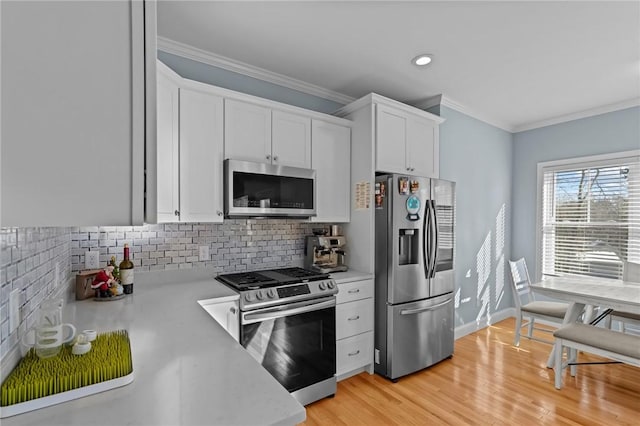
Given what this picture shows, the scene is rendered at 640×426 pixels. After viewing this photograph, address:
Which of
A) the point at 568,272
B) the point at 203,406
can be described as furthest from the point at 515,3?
the point at 568,272

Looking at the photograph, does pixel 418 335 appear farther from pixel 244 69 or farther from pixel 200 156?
pixel 244 69

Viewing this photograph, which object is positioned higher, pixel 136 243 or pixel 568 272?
pixel 136 243

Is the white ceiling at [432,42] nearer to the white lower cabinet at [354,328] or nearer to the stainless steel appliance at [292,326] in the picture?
the stainless steel appliance at [292,326]

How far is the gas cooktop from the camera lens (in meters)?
2.20

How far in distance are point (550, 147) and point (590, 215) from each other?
965 mm

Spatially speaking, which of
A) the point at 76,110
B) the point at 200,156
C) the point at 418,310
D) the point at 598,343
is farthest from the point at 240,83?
the point at 598,343

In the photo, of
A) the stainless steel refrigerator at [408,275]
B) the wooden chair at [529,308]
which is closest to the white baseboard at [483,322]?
the wooden chair at [529,308]

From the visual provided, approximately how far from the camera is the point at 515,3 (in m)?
1.96

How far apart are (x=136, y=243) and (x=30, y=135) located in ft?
6.25

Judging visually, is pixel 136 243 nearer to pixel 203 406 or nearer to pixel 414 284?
pixel 203 406

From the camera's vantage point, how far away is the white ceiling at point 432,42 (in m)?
2.02

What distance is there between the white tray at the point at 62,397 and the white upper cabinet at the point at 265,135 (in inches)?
68.7

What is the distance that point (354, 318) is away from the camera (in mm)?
2686

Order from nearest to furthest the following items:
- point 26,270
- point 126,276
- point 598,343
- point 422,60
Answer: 1. point 26,270
2. point 126,276
3. point 598,343
4. point 422,60
